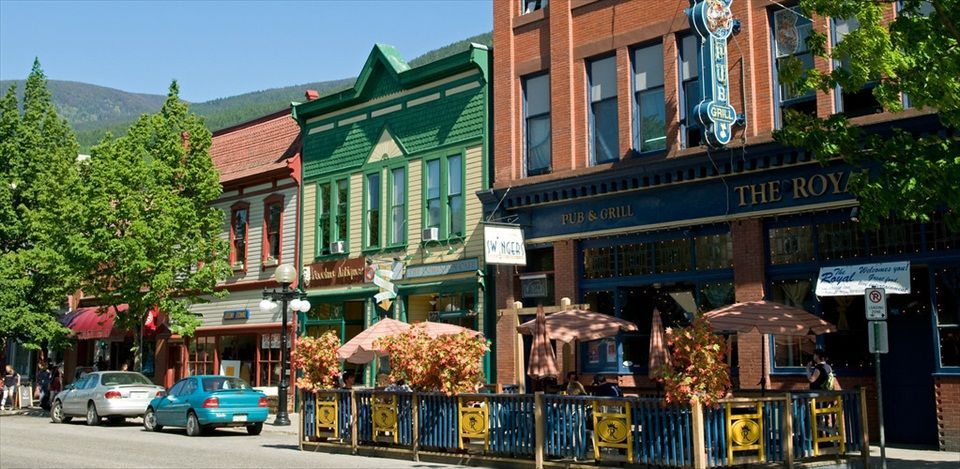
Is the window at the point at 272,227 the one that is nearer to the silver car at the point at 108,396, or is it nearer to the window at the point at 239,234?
the window at the point at 239,234

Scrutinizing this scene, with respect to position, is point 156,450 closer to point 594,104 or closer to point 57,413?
point 57,413

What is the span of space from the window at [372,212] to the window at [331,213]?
0.96 meters

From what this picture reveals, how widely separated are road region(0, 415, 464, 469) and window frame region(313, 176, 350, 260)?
7574 mm

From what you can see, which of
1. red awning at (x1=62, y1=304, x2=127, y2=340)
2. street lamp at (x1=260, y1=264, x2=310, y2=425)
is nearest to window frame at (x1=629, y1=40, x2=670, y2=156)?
street lamp at (x1=260, y1=264, x2=310, y2=425)

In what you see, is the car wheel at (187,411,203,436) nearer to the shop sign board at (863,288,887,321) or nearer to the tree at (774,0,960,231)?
the tree at (774,0,960,231)

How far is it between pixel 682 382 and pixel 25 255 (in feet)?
88.5

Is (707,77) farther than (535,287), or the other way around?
(535,287)

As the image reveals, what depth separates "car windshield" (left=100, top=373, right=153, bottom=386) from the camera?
89.9ft

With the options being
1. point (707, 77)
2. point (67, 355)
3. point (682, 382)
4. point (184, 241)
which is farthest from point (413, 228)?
point (67, 355)

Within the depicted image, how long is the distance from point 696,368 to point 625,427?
152cm

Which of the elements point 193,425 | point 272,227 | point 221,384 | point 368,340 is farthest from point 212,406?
point 272,227

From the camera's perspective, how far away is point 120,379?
90.8ft

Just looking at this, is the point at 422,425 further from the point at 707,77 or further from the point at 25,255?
the point at 25,255

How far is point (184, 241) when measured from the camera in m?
31.7
